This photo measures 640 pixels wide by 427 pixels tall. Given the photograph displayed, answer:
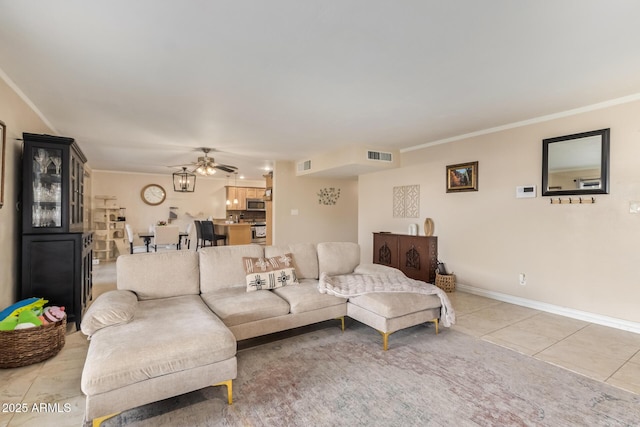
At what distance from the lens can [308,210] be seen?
716 centimetres

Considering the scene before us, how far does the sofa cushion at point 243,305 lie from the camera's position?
250cm

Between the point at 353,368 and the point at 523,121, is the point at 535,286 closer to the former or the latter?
the point at 523,121

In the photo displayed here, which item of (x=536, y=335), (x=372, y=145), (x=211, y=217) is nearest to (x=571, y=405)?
(x=536, y=335)

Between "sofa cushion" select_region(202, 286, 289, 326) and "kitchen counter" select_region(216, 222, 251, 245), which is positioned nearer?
"sofa cushion" select_region(202, 286, 289, 326)

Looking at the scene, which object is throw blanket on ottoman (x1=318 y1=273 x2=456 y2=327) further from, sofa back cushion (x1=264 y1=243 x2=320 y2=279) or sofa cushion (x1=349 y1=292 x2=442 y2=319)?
sofa back cushion (x1=264 y1=243 x2=320 y2=279)

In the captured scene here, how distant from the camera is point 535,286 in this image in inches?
152

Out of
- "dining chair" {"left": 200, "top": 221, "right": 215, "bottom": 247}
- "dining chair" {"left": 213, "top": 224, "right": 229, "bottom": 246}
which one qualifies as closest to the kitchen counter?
"dining chair" {"left": 213, "top": 224, "right": 229, "bottom": 246}

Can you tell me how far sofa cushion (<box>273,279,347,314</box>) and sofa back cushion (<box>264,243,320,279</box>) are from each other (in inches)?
14.6

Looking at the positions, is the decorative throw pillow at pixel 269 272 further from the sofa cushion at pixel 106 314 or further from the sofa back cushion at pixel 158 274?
the sofa cushion at pixel 106 314

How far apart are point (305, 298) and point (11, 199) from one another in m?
2.83

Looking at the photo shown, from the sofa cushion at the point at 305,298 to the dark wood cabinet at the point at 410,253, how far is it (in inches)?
91.9

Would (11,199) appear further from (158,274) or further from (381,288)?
(381,288)

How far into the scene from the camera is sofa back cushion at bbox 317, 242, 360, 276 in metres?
3.66

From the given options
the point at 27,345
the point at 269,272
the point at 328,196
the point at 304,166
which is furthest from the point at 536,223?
the point at 27,345
